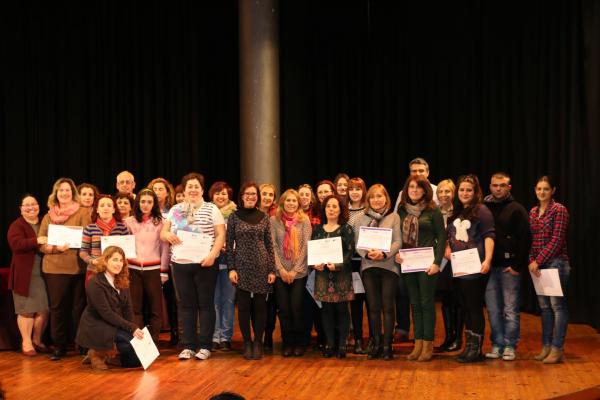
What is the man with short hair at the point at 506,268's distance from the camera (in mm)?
6027

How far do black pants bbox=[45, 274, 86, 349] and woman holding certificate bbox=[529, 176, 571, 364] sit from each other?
3.95m

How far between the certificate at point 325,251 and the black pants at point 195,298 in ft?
2.83

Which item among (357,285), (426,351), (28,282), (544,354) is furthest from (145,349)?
(544,354)

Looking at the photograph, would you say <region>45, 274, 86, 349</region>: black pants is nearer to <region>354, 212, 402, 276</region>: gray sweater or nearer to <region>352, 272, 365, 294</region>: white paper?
<region>352, 272, 365, 294</region>: white paper

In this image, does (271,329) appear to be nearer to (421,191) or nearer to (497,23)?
(421,191)

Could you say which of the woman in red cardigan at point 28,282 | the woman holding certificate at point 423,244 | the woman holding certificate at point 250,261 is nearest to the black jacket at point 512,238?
the woman holding certificate at point 423,244

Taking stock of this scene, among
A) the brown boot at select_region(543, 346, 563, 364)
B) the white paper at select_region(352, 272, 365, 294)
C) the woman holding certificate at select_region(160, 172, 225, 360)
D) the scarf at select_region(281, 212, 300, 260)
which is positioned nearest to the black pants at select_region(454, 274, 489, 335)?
the brown boot at select_region(543, 346, 563, 364)

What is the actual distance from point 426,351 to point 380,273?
750 mm

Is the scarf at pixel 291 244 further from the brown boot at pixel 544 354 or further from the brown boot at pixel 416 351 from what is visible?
the brown boot at pixel 544 354

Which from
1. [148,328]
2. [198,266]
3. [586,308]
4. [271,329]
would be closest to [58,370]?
[148,328]

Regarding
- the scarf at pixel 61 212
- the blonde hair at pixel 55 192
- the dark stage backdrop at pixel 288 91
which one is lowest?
the scarf at pixel 61 212

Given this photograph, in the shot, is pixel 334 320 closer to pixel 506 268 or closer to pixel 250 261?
pixel 250 261

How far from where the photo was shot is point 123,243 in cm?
635

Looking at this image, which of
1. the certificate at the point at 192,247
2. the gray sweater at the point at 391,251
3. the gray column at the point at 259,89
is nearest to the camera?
the gray sweater at the point at 391,251
